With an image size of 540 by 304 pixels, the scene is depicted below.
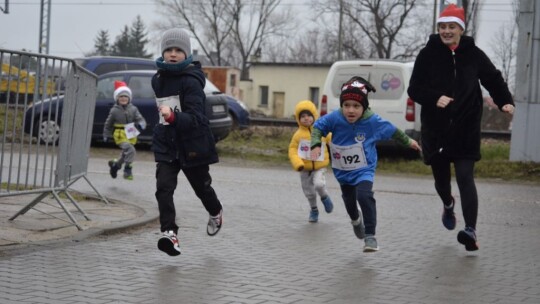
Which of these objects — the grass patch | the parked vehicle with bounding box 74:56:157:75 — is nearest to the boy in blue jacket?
the grass patch

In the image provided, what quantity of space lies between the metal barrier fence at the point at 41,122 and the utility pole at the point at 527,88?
34.8 feet

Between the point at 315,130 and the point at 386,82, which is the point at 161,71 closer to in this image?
the point at 315,130

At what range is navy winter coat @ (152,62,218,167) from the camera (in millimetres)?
8094

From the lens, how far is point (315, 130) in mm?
8969

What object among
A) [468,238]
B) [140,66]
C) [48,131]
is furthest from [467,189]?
[140,66]

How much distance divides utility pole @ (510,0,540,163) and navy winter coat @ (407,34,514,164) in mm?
10450

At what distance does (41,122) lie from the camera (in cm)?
841

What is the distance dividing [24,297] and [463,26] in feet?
14.2

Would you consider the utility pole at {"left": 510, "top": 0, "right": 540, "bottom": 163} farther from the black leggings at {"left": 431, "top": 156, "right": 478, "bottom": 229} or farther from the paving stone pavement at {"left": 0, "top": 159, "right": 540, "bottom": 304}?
the black leggings at {"left": 431, "top": 156, "right": 478, "bottom": 229}

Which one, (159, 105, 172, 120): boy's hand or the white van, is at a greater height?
the white van

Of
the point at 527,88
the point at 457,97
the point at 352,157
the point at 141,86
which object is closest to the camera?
Answer: the point at 457,97

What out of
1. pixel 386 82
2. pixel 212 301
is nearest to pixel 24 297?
pixel 212 301

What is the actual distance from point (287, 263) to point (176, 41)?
190 centimetres

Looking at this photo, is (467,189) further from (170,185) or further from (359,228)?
(170,185)
